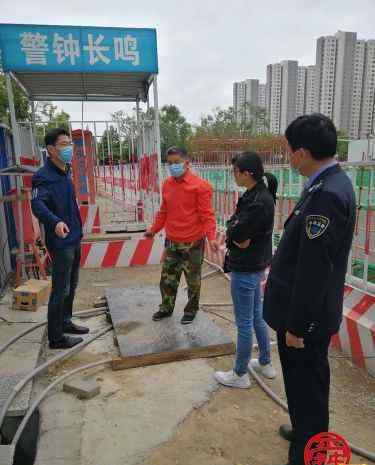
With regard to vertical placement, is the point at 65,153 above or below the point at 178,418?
above

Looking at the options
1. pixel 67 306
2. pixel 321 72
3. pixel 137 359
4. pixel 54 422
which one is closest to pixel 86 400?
pixel 54 422

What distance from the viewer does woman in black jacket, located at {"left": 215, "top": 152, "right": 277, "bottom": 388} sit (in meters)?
2.57

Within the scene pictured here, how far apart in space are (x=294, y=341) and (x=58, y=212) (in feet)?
7.82

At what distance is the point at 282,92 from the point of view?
5484 cm

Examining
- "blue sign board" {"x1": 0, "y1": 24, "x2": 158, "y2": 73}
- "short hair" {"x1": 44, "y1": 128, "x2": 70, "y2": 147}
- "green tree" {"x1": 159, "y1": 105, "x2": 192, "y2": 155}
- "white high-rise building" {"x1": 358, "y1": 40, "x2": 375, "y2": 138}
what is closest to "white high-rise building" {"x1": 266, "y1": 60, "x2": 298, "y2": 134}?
"white high-rise building" {"x1": 358, "y1": 40, "x2": 375, "y2": 138}

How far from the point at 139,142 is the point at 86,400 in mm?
5625

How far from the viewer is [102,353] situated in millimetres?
3584

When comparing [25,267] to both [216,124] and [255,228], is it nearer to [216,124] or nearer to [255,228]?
[255,228]

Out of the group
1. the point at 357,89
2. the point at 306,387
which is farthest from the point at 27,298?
the point at 357,89

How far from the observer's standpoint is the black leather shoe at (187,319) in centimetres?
386

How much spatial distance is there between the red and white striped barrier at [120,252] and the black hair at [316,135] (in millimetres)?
4970

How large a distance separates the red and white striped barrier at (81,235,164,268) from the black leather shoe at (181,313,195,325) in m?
2.80

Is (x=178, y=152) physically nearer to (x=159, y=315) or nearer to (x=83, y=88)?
(x=159, y=315)

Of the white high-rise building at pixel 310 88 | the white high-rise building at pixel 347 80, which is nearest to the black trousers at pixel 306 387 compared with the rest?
the white high-rise building at pixel 347 80
